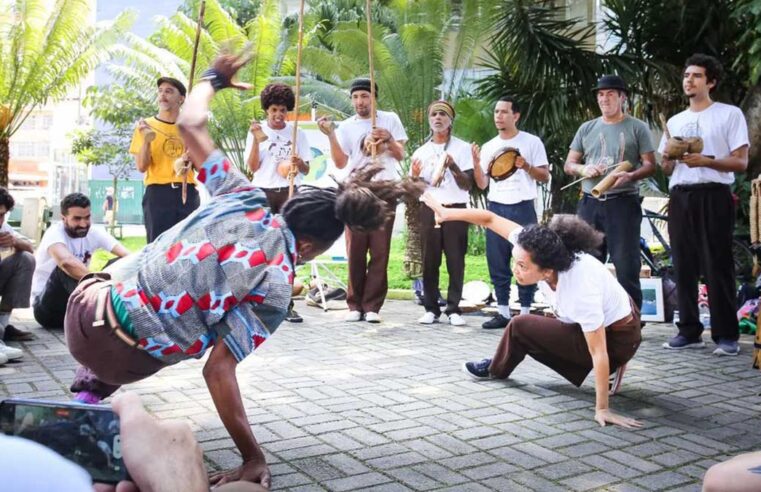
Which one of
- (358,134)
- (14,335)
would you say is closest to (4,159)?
(14,335)

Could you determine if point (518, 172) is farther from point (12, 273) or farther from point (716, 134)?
point (12, 273)

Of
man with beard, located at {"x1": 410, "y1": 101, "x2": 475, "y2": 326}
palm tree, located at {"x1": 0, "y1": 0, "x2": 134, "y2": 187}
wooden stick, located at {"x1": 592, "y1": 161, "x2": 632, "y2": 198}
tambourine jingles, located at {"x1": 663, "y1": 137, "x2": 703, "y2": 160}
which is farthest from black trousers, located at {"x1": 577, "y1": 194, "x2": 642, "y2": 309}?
palm tree, located at {"x1": 0, "y1": 0, "x2": 134, "y2": 187}

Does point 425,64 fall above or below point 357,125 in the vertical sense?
above

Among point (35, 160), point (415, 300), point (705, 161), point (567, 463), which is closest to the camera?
point (567, 463)

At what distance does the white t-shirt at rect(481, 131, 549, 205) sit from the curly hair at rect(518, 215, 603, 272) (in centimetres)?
286

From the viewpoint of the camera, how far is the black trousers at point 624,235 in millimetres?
6629

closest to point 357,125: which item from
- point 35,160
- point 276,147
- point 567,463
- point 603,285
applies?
point 276,147

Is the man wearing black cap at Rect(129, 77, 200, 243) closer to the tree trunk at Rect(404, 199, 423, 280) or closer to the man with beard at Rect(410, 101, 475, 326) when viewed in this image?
the man with beard at Rect(410, 101, 475, 326)

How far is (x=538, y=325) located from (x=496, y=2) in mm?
7767

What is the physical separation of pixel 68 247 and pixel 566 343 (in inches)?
161

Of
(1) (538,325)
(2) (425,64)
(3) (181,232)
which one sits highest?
(2) (425,64)

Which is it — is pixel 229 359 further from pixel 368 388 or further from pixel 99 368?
pixel 368 388

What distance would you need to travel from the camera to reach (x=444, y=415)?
4473mm

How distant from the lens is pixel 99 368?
3.34m
